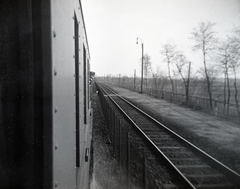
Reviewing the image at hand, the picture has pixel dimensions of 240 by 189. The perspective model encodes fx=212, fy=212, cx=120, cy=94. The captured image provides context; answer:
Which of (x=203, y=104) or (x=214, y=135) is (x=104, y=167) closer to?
(x=214, y=135)

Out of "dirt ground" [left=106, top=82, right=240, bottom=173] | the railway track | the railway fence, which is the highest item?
the railway fence

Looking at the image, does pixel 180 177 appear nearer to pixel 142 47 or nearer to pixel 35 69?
pixel 35 69

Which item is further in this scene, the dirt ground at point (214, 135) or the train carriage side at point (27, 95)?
the dirt ground at point (214, 135)

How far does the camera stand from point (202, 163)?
6.07m

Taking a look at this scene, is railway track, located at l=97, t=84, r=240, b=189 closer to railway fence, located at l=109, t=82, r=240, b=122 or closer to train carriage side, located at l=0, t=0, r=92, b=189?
train carriage side, located at l=0, t=0, r=92, b=189

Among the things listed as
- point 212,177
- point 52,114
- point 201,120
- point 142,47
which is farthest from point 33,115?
point 142,47

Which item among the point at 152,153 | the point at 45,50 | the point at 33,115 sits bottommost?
the point at 152,153

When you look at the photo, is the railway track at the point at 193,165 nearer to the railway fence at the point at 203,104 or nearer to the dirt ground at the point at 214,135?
the dirt ground at the point at 214,135

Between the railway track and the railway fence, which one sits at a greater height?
the railway fence

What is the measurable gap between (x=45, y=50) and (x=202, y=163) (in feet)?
20.4

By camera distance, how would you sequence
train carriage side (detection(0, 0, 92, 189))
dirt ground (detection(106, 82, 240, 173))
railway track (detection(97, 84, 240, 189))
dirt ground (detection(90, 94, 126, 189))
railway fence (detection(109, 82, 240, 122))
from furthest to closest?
railway fence (detection(109, 82, 240, 122)) → dirt ground (detection(106, 82, 240, 173)) → dirt ground (detection(90, 94, 126, 189)) → railway track (detection(97, 84, 240, 189)) → train carriage side (detection(0, 0, 92, 189))

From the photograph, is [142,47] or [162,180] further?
[142,47]

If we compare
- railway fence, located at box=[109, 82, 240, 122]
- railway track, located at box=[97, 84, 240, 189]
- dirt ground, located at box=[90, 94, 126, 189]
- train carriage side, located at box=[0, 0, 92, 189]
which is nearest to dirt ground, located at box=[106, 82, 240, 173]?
railway track, located at box=[97, 84, 240, 189]

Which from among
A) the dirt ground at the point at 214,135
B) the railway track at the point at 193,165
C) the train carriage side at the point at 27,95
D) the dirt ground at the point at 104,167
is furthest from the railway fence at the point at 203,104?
the train carriage side at the point at 27,95
